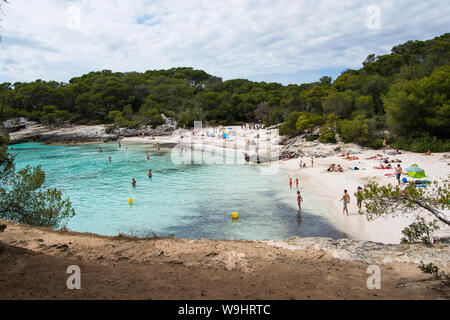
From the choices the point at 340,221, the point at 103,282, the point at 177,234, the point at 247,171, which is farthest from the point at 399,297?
the point at 247,171

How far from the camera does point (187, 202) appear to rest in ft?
63.3

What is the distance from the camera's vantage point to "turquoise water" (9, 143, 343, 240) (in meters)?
14.3

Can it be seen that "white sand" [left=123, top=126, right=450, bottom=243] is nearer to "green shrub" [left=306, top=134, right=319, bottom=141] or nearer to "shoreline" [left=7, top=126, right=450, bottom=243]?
"shoreline" [left=7, top=126, right=450, bottom=243]

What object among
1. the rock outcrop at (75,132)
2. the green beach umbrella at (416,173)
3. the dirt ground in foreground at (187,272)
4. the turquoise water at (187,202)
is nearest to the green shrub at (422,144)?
the green beach umbrella at (416,173)

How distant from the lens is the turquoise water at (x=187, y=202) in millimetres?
14330

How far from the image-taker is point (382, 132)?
32.3 metres

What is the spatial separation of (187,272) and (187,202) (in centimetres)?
1246

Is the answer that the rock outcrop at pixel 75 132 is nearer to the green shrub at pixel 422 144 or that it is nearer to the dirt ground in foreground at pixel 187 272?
the green shrub at pixel 422 144

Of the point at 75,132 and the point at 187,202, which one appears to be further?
the point at 75,132

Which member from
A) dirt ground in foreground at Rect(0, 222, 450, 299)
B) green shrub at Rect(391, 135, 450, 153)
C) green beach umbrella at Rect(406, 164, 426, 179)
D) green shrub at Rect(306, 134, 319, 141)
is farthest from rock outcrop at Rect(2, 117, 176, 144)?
dirt ground in foreground at Rect(0, 222, 450, 299)

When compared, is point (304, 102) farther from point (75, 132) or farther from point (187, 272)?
point (75, 132)

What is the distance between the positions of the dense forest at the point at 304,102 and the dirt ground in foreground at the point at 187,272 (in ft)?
13.3

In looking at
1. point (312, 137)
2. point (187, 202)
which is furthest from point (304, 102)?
point (187, 202)
